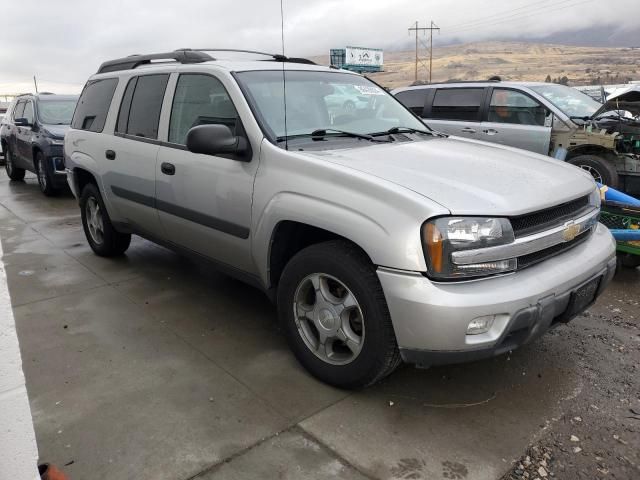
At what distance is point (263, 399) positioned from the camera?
2.93m

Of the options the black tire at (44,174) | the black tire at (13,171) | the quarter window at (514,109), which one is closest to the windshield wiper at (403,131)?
the quarter window at (514,109)

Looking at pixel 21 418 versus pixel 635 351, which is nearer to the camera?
pixel 21 418

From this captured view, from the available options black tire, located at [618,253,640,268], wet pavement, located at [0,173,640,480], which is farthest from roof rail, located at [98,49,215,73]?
black tire, located at [618,253,640,268]

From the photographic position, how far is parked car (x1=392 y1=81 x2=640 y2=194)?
273 inches

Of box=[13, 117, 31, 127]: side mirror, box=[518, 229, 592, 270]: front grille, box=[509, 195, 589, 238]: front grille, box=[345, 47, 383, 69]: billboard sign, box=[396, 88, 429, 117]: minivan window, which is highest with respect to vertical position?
box=[345, 47, 383, 69]: billboard sign

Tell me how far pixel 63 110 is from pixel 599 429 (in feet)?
32.2

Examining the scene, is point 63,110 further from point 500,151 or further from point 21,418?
point 21,418

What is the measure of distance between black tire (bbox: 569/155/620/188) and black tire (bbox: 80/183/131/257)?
18.6 ft

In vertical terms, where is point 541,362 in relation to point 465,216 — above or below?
below

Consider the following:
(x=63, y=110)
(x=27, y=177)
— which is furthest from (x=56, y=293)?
(x=27, y=177)

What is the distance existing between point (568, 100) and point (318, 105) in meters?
5.78

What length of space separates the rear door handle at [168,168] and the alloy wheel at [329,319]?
4.71 feet

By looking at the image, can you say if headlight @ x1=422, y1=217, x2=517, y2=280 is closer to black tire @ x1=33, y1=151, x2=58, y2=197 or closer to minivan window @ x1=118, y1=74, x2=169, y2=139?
minivan window @ x1=118, y1=74, x2=169, y2=139

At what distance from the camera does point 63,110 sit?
9719 millimetres
